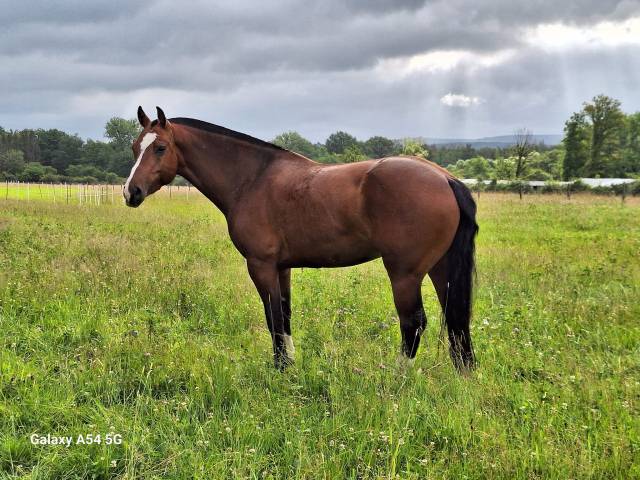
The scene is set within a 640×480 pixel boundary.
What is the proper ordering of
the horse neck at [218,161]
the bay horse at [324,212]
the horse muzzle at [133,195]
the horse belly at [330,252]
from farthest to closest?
the horse neck at [218,161], the horse muzzle at [133,195], the horse belly at [330,252], the bay horse at [324,212]

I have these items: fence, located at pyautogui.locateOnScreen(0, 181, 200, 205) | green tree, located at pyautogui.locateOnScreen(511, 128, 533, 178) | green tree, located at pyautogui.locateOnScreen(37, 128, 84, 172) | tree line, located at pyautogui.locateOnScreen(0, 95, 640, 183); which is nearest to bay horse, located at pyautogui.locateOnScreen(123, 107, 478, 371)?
fence, located at pyautogui.locateOnScreen(0, 181, 200, 205)

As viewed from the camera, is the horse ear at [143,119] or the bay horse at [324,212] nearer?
the bay horse at [324,212]

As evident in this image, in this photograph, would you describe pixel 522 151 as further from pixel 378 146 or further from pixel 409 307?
pixel 409 307

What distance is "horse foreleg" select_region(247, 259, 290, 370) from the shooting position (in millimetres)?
4180

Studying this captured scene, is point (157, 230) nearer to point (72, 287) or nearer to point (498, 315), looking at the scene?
point (72, 287)

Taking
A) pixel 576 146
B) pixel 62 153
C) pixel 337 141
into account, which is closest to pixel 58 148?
pixel 62 153

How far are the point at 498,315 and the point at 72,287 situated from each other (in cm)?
582

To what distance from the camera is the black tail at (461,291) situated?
3.78 m

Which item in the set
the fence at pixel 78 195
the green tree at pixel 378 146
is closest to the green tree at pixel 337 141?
the green tree at pixel 378 146

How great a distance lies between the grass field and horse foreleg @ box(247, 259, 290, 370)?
22 cm

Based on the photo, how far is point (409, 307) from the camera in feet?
12.1

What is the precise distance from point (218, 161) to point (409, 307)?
258 centimetres

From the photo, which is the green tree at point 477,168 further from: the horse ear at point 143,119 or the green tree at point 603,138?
the horse ear at point 143,119

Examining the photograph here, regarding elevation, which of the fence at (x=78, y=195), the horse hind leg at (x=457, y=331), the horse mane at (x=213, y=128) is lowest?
the horse hind leg at (x=457, y=331)
